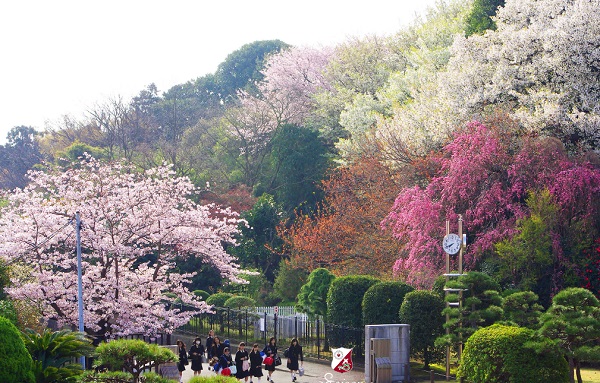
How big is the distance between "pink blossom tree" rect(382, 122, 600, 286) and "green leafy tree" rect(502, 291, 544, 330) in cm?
526

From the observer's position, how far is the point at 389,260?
111 ft

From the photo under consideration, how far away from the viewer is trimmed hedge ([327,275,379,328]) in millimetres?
27859

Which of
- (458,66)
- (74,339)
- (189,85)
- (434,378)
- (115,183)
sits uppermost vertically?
(189,85)

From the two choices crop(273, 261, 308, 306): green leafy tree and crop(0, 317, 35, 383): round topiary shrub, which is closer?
crop(0, 317, 35, 383): round topiary shrub

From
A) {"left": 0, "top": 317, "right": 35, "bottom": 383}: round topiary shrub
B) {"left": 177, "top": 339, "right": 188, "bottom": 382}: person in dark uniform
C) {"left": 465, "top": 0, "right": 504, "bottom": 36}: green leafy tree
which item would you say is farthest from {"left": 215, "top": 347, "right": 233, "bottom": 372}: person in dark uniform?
{"left": 465, "top": 0, "right": 504, "bottom": 36}: green leafy tree

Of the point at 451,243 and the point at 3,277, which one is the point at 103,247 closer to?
the point at 3,277

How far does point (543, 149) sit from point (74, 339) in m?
16.2

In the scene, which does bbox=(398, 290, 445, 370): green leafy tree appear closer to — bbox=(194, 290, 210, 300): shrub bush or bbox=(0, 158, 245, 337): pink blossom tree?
bbox=(0, 158, 245, 337): pink blossom tree

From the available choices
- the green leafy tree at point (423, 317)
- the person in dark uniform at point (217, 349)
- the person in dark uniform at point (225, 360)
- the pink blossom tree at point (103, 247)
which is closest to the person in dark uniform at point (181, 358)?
the person in dark uniform at point (217, 349)

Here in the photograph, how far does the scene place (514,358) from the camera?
64.4 feet

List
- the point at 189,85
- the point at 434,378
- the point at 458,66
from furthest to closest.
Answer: the point at 189,85 → the point at 458,66 → the point at 434,378

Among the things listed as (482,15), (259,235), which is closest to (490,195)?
(482,15)

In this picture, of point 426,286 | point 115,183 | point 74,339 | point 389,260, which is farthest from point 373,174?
point 74,339

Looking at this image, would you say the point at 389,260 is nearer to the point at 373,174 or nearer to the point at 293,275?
the point at 373,174
